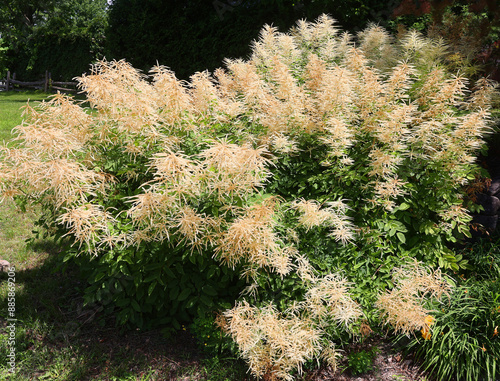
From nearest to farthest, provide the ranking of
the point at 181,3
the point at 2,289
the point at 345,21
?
the point at 2,289 < the point at 345,21 < the point at 181,3

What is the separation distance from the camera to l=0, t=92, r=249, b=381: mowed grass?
2.76 m

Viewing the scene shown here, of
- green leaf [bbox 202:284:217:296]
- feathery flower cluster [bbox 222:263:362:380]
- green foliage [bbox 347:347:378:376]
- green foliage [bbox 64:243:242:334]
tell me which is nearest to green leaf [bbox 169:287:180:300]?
green foliage [bbox 64:243:242:334]

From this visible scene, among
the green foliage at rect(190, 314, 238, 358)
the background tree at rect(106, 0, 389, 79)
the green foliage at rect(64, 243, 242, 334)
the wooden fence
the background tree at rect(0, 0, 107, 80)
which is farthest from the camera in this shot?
the wooden fence

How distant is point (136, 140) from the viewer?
275 centimetres

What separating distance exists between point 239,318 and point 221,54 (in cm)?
716

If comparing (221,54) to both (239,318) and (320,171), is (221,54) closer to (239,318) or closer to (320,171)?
(320,171)

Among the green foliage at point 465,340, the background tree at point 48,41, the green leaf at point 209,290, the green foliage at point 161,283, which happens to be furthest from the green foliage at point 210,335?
the background tree at point 48,41

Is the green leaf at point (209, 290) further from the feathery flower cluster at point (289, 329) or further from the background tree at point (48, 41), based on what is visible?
the background tree at point (48, 41)

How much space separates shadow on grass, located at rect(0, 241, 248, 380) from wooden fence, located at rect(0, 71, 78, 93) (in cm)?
1429

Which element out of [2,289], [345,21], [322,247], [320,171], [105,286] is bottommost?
[2,289]

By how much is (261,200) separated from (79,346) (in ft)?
6.06

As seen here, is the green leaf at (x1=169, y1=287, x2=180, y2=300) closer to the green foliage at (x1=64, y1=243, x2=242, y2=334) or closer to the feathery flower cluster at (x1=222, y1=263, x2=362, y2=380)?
the green foliage at (x1=64, y1=243, x2=242, y2=334)

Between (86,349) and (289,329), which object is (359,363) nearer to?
(289,329)

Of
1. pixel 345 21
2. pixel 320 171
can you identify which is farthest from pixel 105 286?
pixel 345 21
